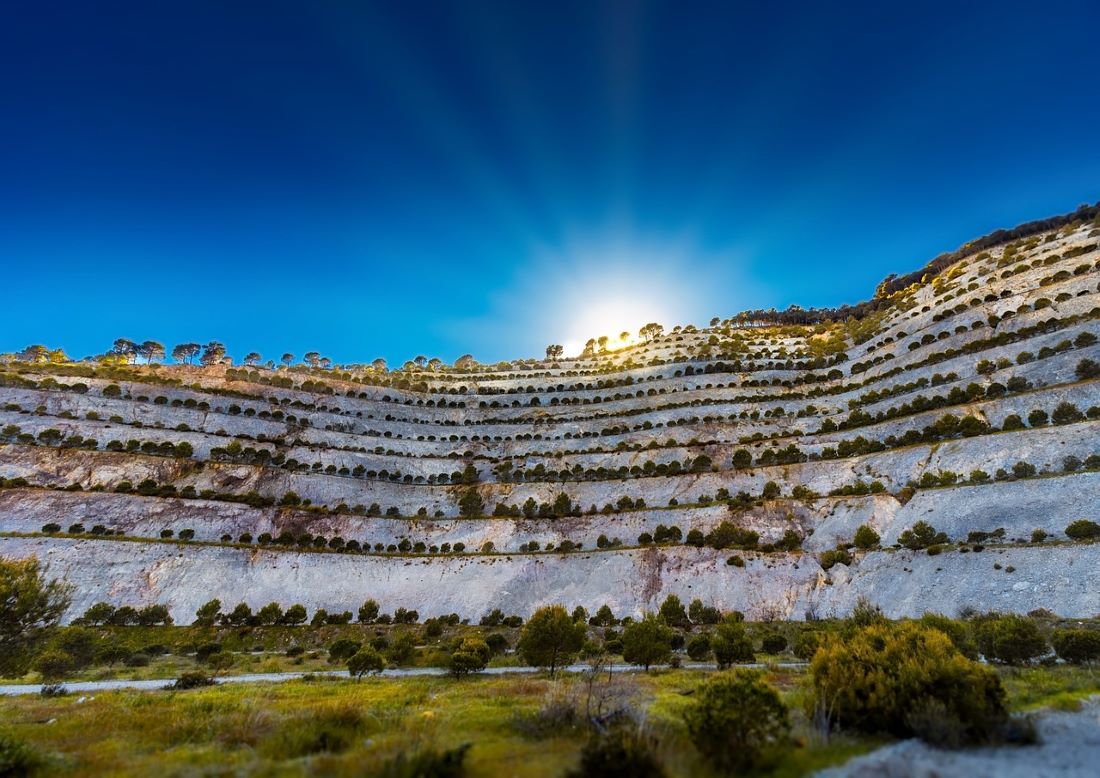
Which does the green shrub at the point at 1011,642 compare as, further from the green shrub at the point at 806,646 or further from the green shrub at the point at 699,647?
the green shrub at the point at 699,647

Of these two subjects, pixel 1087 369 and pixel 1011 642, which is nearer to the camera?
pixel 1011 642

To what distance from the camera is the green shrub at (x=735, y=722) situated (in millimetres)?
13273

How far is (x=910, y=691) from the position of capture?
1623 cm

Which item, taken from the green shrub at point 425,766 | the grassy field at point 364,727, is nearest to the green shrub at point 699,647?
the grassy field at point 364,727

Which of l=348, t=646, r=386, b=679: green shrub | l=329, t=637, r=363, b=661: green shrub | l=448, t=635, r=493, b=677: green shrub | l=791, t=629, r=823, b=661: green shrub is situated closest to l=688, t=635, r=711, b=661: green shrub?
l=791, t=629, r=823, b=661: green shrub

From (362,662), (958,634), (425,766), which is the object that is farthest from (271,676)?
(958,634)

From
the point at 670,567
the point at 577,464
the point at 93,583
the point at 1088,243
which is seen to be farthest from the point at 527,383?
the point at 1088,243

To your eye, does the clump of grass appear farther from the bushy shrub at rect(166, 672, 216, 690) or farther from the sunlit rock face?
the sunlit rock face

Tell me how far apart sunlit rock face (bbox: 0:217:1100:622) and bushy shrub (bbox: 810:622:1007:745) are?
24428 mm

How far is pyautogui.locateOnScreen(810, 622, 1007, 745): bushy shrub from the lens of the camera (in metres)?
14.8

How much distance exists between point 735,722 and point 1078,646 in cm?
2372

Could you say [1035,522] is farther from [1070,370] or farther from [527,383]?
[527,383]

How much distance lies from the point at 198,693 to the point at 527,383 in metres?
94.5

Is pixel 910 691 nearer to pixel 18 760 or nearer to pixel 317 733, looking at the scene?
pixel 317 733
